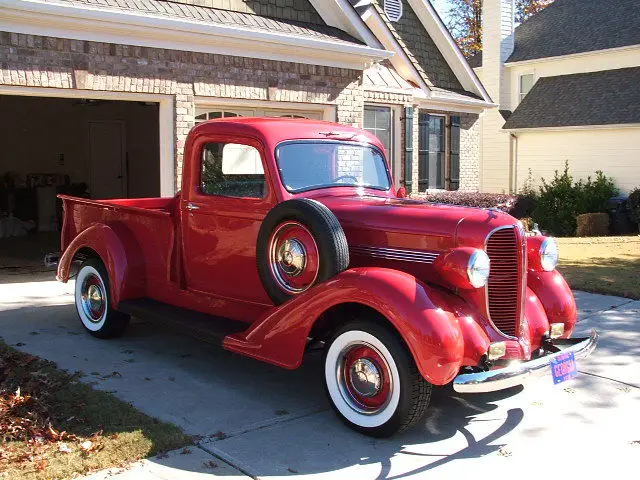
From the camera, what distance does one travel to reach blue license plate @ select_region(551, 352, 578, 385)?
438 cm

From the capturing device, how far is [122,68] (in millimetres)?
9148

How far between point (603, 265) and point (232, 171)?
24.7 feet

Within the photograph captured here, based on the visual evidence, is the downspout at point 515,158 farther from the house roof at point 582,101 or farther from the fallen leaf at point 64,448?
the fallen leaf at point 64,448

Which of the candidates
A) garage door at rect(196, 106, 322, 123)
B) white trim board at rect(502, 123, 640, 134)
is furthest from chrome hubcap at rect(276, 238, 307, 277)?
white trim board at rect(502, 123, 640, 134)

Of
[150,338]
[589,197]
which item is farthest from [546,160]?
[150,338]

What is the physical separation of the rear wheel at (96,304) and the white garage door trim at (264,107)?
398cm

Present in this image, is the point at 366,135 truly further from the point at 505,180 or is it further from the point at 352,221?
the point at 505,180

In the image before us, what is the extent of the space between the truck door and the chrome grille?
1.66 meters

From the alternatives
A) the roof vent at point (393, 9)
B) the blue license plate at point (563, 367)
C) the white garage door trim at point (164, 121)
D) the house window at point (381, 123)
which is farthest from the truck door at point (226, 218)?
the roof vent at point (393, 9)

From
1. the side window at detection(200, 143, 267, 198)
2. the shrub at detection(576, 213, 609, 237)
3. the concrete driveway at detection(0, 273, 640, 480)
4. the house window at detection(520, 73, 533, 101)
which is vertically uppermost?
the house window at detection(520, 73, 533, 101)

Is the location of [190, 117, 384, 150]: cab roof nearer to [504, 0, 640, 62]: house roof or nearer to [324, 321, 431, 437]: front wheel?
[324, 321, 431, 437]: front wheel

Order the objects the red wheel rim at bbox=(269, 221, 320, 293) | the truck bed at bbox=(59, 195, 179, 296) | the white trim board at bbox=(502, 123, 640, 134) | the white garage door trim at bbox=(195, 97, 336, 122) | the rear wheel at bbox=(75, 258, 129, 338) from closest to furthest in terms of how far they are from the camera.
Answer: the red wheel rim at bbox=(269, 221, 320, 293), the truck bed at bbox=(59, 195, 179, 296), the rear wheel at bbox=(75, 258, 129, 338), the white garage door trim at bbox=(195, 97, 336, 122), the white trim board at bbox=(502, 123, 640, 134)

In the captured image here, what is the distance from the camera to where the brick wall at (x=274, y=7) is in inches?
415

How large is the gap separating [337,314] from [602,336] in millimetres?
3375
